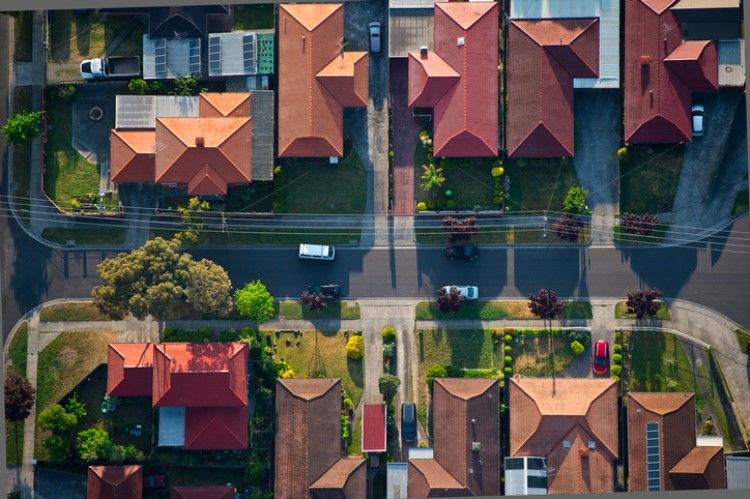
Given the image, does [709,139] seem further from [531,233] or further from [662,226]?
[531,233]

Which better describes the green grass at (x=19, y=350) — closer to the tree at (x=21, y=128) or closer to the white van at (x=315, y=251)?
the tree at (x=21, y=128)

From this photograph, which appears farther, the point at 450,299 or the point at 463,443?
the point at 450,299

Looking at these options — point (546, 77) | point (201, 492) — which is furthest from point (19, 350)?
point (546, 77)

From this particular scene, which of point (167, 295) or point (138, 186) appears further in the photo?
point (138, 186)

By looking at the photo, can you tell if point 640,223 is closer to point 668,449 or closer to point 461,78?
point 668,449

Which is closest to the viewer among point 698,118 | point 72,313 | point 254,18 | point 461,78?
point 461,78

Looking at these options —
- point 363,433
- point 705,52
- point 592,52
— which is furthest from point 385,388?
point 705,52
